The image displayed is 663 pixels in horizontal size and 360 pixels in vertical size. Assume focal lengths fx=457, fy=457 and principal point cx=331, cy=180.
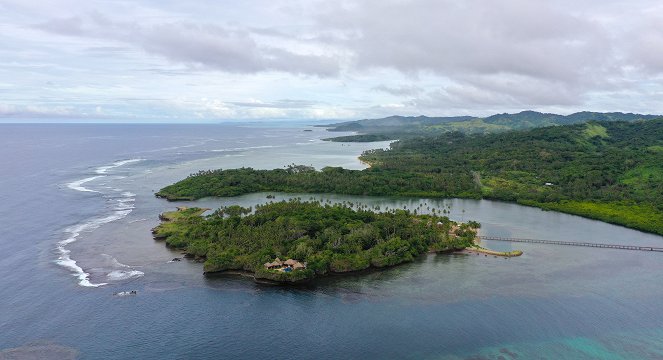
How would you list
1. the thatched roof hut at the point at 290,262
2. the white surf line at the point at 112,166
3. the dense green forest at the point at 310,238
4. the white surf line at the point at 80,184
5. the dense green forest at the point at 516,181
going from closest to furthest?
the thatched roof hut at the point at 290,262 → the dense green forest at the point at 310,238 → the dense green forest at the point at 516,181 → the white surf line at the point at 80,184 → the white surf line at the point at 112,166

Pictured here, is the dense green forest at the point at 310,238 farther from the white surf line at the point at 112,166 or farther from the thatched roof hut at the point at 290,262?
the white surf line at the point at 112,166

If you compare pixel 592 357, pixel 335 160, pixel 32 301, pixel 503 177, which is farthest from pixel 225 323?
pixel 335 160

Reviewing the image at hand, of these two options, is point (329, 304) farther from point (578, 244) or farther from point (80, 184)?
point (80, 184)

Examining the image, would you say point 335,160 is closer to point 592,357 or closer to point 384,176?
point 384,176

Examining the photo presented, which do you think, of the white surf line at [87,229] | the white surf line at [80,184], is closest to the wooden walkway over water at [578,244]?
the white surf line at [87,229]

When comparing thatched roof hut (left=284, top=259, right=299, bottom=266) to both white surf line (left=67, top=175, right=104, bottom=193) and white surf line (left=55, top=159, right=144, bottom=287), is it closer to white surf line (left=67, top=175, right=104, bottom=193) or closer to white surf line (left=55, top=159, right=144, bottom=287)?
white surf line (left=55, top=159, right=144, bottom=287)

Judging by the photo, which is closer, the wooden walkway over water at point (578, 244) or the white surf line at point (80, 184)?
the wooden walkway over water at point (578, 244)

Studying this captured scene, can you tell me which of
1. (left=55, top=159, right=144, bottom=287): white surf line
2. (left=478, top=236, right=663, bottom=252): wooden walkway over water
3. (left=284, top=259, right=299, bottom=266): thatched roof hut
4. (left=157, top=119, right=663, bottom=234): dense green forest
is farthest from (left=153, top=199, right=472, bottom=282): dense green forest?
(left=157, top=119, right=663, bottom=234): dense green forest
